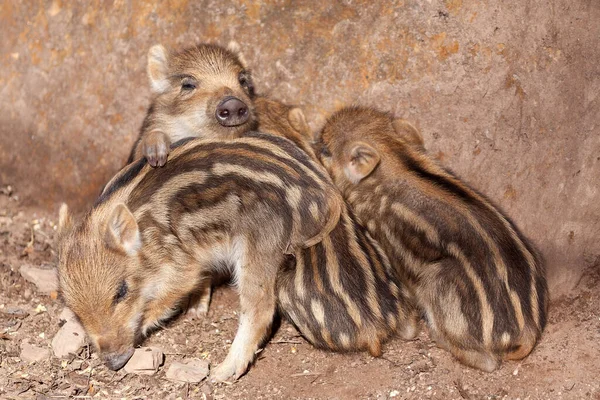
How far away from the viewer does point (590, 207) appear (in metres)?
5.14

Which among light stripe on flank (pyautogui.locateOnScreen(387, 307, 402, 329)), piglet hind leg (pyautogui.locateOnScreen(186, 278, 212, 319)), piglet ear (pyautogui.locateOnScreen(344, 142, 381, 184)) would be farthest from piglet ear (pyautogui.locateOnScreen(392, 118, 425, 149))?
piglet hind leg (pyautogui.locateOnScreen(186, 278, 212, 319))

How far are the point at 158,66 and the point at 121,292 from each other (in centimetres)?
176

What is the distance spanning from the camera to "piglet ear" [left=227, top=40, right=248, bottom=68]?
18.2 feet

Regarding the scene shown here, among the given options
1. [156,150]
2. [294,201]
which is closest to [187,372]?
[294,201]

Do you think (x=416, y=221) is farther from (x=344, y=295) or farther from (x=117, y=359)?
(x=117, y=359)

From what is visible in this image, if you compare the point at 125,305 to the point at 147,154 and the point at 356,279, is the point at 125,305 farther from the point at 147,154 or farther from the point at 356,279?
the point at 356,279

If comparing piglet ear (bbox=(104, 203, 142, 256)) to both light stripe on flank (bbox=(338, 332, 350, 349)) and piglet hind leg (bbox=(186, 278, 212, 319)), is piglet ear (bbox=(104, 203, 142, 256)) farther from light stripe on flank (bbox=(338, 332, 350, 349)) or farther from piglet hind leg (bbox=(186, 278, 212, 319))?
light stripe on flank (bbox=(338, 332, 350, 349))

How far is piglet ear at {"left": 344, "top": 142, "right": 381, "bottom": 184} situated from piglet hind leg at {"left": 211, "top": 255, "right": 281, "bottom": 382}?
0.95 metres

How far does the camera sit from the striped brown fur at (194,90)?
527 centimetres

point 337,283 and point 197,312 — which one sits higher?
point 337,283

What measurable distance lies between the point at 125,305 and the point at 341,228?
127 cm

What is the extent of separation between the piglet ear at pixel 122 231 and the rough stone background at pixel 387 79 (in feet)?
5.02

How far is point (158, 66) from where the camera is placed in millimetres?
5535

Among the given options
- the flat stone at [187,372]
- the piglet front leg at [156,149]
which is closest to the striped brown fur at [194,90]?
the piglet front leg at [156,149]
